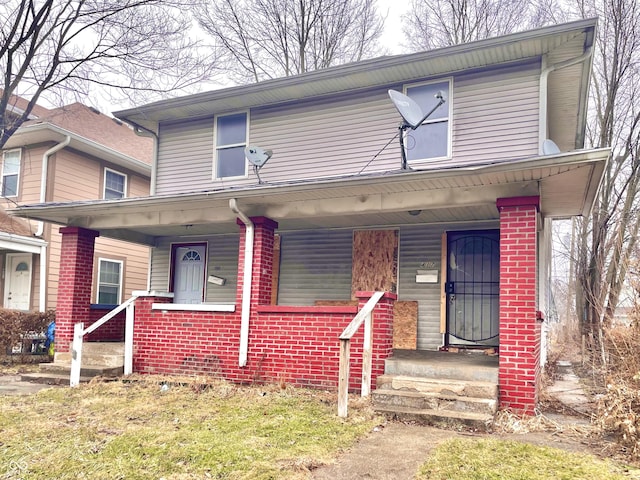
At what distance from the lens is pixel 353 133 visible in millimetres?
9109

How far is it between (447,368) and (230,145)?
6271mm

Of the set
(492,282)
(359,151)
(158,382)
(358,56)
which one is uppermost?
(358,56)

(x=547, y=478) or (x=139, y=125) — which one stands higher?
(x=139, y=125)

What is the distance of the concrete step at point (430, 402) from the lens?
5250mm

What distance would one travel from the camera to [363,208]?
6938 mm

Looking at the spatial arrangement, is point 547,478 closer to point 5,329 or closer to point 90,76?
point 5,329

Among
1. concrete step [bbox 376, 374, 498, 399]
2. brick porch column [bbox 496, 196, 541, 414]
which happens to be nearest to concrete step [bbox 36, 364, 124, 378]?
concrete step [bbox 376, 374, 498, 399]

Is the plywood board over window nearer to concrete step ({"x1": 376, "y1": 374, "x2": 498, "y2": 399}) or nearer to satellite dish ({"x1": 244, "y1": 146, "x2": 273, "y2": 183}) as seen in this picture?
satellite dish ({"x1": 244, "y1": 146, "x2": 273, "y2": 183})

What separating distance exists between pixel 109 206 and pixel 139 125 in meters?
3.56

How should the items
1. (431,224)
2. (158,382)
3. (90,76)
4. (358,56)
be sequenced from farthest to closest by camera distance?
(358,56) < (90,76) < (431,224) < (158,382)

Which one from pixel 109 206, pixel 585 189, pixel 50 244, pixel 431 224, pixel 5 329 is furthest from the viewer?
pixel 50 244

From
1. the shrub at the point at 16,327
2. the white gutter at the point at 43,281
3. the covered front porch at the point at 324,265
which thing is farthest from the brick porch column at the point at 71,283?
the white gutter at the point at 43,281

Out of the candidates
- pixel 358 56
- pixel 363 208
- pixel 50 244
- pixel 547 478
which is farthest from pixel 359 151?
pixel 358 56

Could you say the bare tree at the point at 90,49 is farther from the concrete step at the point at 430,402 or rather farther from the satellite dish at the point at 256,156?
the concrete step at the point at 430,402
